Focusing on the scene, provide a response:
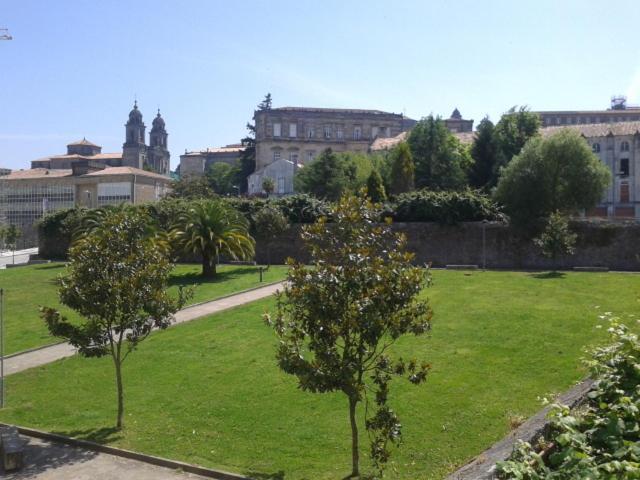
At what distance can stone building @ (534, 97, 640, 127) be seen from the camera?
110m

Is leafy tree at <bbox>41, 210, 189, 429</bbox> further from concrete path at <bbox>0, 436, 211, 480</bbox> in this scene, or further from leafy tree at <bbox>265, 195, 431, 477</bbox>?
leafy tree at <bbox>265, 195, 431, 477</bbox>

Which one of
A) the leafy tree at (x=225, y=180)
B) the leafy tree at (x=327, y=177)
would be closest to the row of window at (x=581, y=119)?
the leafy tree at (x=225, y=180)

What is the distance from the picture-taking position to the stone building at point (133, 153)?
112m

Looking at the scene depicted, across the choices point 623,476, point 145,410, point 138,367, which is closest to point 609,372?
point 623,476

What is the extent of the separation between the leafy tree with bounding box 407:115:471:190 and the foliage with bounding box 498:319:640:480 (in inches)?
2086

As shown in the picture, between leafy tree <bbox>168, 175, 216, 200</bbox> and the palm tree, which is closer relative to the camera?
the palm tree

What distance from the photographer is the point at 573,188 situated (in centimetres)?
3825

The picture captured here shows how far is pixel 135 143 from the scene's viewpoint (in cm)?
13412

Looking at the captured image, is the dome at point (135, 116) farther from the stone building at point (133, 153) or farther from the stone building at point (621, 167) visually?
the stone building at point (621, 167)

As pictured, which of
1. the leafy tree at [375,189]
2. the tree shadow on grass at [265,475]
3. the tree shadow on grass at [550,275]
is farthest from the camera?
the leafy tree at [375,189]

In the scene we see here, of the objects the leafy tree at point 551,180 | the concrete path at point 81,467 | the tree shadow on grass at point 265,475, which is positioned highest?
the leafy tree at point 551,180

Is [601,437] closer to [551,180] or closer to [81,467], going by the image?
[81,467]

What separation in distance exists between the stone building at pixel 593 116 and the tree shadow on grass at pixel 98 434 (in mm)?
108250

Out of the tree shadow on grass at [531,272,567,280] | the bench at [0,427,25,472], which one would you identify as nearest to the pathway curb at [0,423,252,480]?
the bench at [0,427,25,472]
